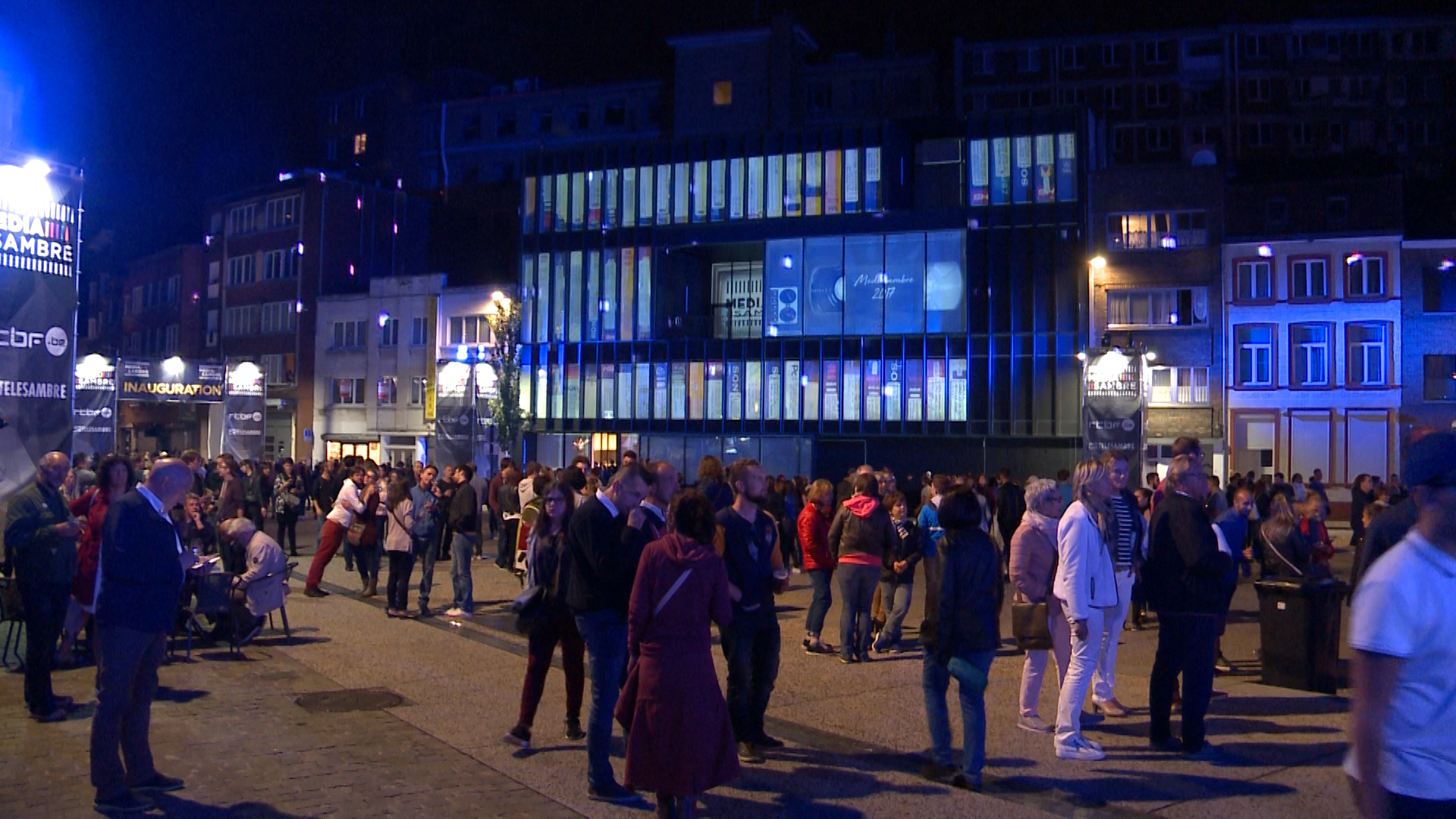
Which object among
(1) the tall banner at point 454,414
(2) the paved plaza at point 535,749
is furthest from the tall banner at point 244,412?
(2) the paved plaza at point 535,749

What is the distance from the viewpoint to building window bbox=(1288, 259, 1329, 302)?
120 feet

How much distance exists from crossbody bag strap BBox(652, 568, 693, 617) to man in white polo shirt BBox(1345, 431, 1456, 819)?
3010 millimetres

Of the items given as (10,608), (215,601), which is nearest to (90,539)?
(10,608)

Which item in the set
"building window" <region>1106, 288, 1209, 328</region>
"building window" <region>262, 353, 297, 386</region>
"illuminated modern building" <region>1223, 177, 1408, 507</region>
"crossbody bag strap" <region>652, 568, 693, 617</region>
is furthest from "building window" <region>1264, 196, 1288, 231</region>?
"building window" <region>262, 353, 297, 386</region>

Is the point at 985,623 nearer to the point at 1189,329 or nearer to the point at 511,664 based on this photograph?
the point at 511,664

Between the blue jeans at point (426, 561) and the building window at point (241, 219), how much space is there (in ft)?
162

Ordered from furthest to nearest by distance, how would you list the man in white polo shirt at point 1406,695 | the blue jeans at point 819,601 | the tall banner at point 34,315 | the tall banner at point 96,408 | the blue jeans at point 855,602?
the tall banner at point 96,408
the tall banner at point 34,315
the blue jeans at point 819,601
the blue jeans at point 855,602
the man in white polo shirt at point 1406,695

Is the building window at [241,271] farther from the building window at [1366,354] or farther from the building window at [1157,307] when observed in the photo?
the building window at [1366,354]

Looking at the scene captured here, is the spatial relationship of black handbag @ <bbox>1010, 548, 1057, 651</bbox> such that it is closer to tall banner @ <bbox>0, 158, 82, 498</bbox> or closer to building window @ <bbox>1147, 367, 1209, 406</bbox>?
tall banner @ <bbox>0, 158, 82, 498</bbox>

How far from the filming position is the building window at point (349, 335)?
51.5 meters

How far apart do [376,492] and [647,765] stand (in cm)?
1023

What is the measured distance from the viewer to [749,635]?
22.8ft

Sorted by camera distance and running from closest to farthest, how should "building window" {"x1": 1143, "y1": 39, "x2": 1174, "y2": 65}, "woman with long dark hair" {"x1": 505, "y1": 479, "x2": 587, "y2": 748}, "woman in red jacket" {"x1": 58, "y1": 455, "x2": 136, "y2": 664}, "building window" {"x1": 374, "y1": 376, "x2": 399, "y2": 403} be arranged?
1. "woman with long dark hair" {"x1": 505, "y1": 479, "x2": 587, "y2": 748}
2. "woman in red jacket" {"x1": 58, "y1": 455, "x2": 136, "y2": 664}
3. "building window" {"x1": 374, "y1": 376, "x2": 399, "y2": 403}
4. "building window" {"x1": 1143, "y1": 39, "x2": 1174, "y2": 65}

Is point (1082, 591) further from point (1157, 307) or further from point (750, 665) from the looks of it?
point (1157, 307)
